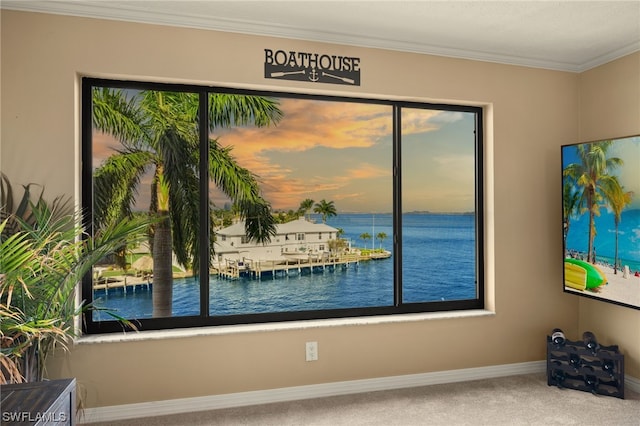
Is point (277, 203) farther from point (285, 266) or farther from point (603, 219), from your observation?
point (603, 219)

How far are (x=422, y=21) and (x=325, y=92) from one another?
0.77m

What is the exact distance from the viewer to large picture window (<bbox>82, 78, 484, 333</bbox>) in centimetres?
296

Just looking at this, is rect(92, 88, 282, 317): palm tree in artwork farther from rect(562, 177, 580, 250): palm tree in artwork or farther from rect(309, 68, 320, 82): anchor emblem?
rect(562, 177, 580, 250): palm tree in artwork

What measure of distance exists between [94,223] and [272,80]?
146 cm

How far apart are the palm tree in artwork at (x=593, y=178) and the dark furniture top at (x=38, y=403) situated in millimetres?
3256

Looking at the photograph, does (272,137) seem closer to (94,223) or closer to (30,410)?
(94,223)

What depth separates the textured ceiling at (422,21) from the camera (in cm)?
268

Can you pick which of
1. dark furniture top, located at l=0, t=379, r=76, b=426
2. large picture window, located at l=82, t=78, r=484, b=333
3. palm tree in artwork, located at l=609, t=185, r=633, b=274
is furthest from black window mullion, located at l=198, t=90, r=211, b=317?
palm tree in artwork, located at l=609, t=185, r=633, b=274


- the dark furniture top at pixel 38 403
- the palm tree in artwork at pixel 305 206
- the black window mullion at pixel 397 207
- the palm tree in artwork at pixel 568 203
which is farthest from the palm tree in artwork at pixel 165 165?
the palm tree in artwork at pixel 568 203

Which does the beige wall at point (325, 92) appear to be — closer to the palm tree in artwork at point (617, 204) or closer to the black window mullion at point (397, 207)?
the black window mullion at point (397, 207)

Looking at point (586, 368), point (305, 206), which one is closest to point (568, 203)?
point (586, 368)

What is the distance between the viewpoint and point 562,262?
A: 12.2 ft

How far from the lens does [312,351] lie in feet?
10.2

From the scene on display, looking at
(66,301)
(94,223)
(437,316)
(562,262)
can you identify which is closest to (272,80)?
(94,223)
